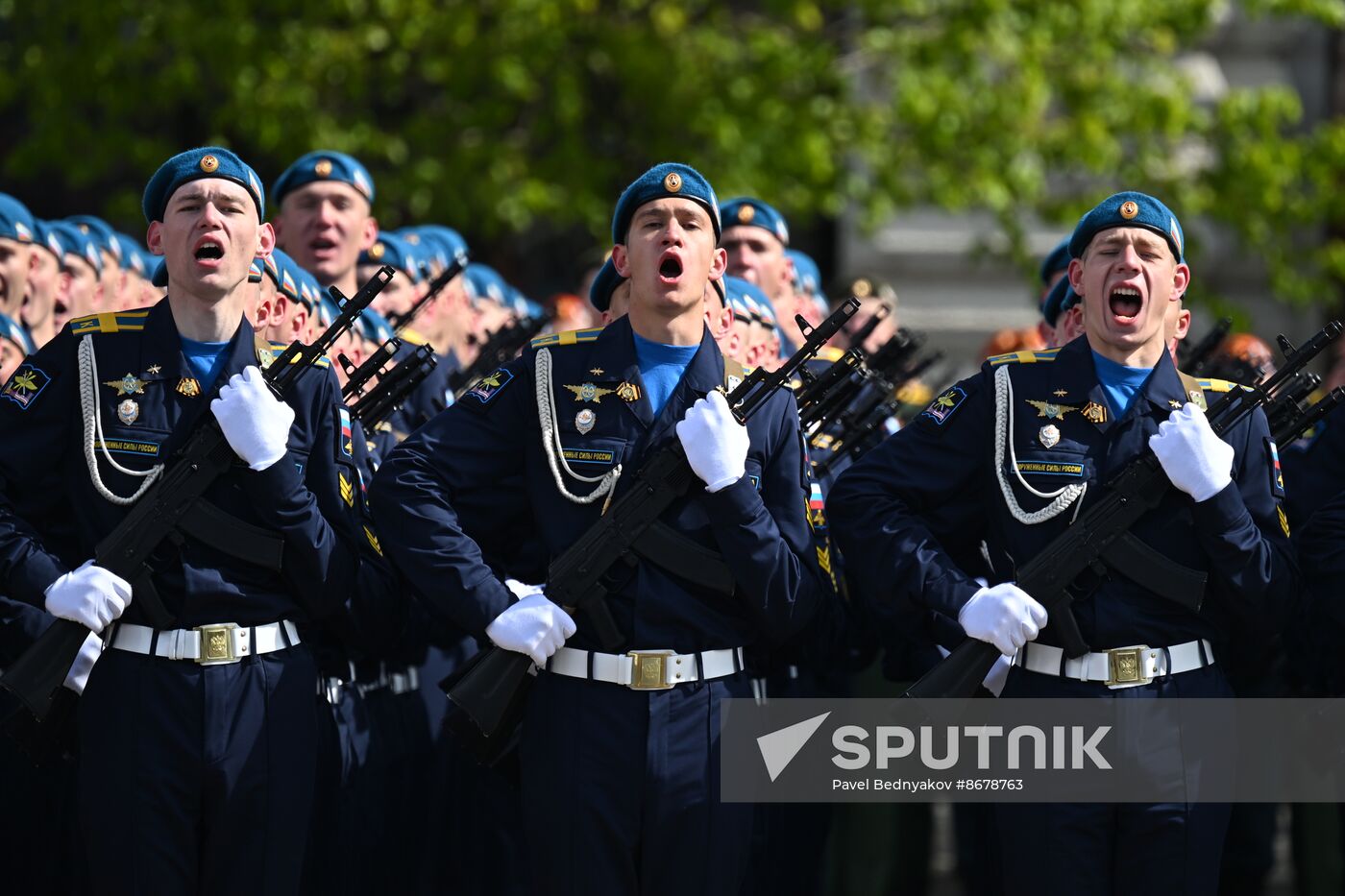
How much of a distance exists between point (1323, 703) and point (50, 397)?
3719 millimetres

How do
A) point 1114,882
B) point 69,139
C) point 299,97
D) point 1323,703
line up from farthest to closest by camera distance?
point 69,139
point 299,97
point 1323,703
point 1114,882

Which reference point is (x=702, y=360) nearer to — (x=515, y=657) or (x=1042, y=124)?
(x=515, y=657)

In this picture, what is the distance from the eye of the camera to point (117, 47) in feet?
39.3

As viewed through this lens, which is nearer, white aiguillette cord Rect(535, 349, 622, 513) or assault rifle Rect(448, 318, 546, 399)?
white aiguillette cord Rect(535, 349, 622, 513)

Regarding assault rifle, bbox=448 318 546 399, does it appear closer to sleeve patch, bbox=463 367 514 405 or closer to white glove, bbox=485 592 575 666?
sleeve patch, bbox=463 367 514 405

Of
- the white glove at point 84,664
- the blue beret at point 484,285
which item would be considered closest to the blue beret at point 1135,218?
the white glove at point 84,664

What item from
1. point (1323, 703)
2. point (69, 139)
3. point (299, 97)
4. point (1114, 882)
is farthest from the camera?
point (69, 139)

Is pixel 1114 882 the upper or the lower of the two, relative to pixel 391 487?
lower

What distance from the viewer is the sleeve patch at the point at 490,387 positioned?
18.9 ft

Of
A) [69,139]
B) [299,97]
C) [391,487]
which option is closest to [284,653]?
[391,487]

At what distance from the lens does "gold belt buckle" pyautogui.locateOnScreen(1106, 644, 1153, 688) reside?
18.2ft

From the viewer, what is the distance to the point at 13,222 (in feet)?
26.9

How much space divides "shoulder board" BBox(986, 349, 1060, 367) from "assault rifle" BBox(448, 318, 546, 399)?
2.78 meters

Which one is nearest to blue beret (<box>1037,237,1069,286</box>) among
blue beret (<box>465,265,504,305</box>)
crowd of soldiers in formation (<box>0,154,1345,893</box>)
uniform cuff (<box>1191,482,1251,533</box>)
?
crowd of soldiers in formation (<box>0,154,1345,893</box>)
